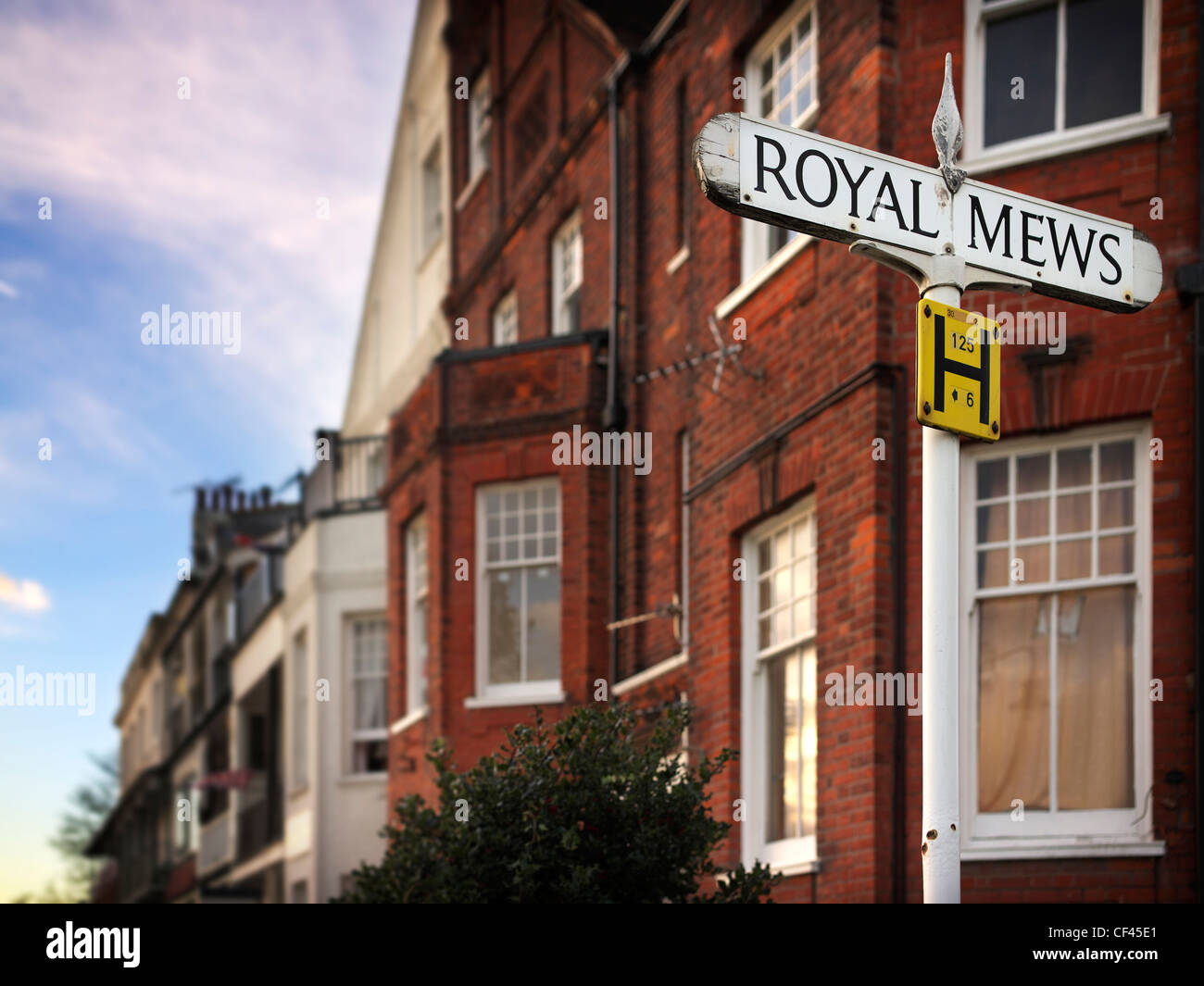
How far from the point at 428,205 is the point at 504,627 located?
32.3 feet

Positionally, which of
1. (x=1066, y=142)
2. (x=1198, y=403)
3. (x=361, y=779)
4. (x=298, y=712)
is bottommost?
(x=361, y=779)

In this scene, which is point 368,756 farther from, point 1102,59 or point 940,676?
point 940,676

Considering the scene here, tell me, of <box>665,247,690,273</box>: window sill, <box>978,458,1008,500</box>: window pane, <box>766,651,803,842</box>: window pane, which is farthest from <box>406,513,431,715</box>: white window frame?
<box>978,458,1008,500</box>: window pane

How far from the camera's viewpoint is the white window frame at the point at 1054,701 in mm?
10539

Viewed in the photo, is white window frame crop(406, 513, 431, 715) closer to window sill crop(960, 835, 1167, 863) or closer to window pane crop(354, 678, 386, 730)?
window pane crop(354, 678, 386, 730)

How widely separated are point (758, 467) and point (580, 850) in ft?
13.7

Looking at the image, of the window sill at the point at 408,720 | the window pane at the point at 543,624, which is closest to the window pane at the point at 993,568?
the window pane at the point at 543,624

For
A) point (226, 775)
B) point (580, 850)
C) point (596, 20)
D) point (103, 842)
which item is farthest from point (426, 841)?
point (103, 842)

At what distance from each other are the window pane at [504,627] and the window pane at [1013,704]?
317 inches

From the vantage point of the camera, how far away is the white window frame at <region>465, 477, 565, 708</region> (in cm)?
1831

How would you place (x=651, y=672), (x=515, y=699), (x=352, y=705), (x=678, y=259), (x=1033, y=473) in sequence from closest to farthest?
(x=1033, y=473) < (x=651, y=672) < (x=678, y=259) < (x=515, y=699) < (x=352, y=705)

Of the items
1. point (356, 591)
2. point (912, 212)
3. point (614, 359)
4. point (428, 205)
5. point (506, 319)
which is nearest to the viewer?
point (912, 212)

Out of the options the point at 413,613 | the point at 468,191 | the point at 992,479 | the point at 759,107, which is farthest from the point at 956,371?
the point at 468,191

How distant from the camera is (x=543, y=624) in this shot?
60.4 feet
